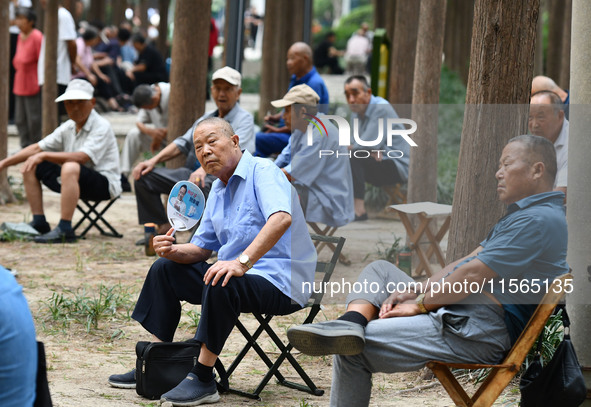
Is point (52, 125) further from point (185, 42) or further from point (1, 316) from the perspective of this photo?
point (1, 316)

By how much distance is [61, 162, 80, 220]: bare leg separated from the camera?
812 centimetres

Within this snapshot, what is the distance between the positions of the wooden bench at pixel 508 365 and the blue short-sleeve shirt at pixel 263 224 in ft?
3.12

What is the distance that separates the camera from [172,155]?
7766mm

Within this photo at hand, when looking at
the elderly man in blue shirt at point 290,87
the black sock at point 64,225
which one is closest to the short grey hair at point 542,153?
the black sock at point 64,225

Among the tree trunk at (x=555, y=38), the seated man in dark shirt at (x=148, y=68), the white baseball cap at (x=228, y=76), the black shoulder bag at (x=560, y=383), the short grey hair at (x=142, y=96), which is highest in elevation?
the tree trunk at (x=555, y=38)

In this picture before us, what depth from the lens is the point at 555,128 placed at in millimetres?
4973

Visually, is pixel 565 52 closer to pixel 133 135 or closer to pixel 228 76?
pixel 133 135

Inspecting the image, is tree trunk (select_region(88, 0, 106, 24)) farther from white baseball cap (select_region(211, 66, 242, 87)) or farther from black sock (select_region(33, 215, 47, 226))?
white baseball cap (select_region(211, 66, 242, 87))

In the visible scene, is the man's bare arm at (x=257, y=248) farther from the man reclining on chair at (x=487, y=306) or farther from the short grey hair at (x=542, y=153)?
the short grey hair at (x=542, y=153)

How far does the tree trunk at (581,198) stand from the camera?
437 cm

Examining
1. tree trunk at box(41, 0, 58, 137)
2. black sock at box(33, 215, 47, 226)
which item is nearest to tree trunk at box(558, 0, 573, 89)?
tree trunk at box(41, 0, 58, 137)

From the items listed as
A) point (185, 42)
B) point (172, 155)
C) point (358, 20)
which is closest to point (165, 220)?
point (172, 155)

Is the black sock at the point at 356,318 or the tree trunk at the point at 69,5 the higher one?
the tree trunk at the point at 69,5

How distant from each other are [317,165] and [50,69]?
690cm
